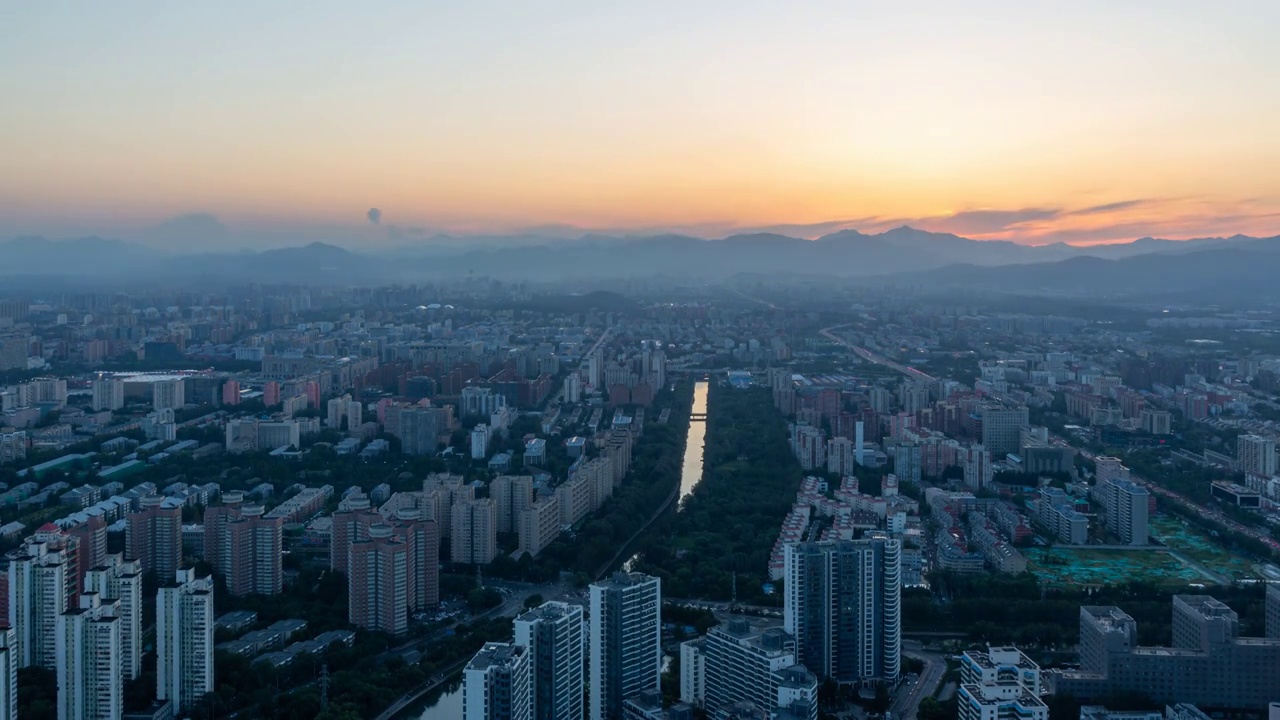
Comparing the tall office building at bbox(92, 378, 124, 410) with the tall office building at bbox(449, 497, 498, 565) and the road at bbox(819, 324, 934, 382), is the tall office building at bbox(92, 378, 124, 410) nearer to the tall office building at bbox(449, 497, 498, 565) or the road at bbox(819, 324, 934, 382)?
the tall office building at bbox(449, 497, 498, 565)

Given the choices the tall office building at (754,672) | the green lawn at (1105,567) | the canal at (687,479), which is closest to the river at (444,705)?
the canal at (687,479)

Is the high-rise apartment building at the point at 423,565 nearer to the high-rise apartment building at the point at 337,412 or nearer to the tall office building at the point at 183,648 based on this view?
the tall office building at the point at 183,648

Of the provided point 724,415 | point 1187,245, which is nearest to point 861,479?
point 724,415

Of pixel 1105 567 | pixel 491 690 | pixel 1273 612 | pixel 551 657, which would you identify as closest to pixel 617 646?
pixel 551 657

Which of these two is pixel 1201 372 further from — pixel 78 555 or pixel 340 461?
pixel 78 555

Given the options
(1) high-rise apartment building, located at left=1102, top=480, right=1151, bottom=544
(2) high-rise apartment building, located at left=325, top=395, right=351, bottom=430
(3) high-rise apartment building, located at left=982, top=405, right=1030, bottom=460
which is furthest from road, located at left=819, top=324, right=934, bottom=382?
(2) high-rise apartment building, located at left=325, top=395, right=351, bottom=430

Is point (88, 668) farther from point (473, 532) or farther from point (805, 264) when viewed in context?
point (805, 264)
